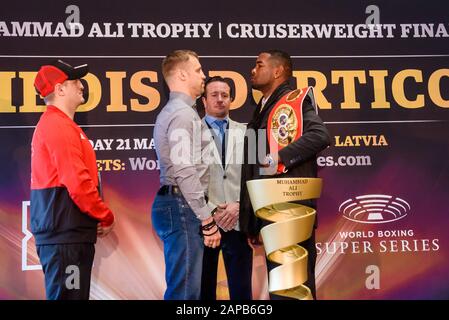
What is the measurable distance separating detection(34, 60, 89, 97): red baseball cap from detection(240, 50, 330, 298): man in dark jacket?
1.10 m

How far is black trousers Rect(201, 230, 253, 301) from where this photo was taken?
144 inches

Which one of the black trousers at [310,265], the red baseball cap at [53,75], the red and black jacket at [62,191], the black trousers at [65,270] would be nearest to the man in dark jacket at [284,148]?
the black trousers at [310,265]

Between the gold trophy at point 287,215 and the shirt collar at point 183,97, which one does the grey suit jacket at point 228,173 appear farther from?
the gold trophy at point 287,215

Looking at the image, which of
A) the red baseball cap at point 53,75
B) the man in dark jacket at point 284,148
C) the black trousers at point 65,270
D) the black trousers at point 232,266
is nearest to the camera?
the black trousers at point 65,270

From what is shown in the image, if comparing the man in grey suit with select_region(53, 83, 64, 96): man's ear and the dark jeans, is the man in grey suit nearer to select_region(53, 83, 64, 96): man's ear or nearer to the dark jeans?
the dark jeans

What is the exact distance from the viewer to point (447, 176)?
405 centimetres

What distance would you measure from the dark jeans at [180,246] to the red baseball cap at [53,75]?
91 cm

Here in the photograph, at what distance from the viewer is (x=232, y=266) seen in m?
3.71

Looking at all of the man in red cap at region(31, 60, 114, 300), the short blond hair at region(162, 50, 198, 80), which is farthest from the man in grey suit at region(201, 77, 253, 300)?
the man in red cap at region(31, 60, 114, 300)

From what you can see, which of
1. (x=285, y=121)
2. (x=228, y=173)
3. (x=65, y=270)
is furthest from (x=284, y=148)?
(x=65, y=270)

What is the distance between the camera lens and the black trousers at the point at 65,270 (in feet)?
10.3

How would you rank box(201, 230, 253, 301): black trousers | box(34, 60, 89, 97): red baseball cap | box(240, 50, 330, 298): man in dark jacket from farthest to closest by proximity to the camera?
box(201, 230, 253, 301): black trousers < box(34, 60, 89, 97): red baseball cap < box(240, 50, 330, 298): man in dark jacket
